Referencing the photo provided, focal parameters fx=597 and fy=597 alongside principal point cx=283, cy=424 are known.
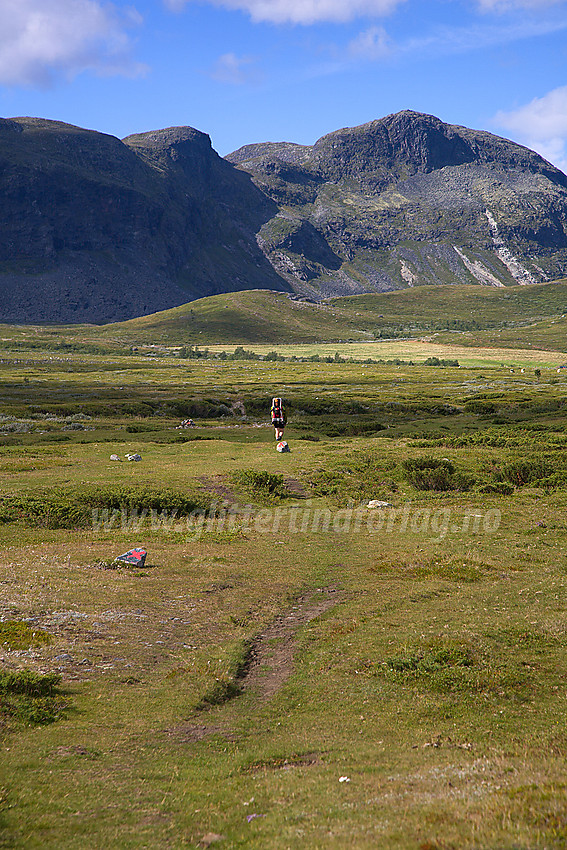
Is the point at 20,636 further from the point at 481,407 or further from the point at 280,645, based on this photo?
the point at 481,407

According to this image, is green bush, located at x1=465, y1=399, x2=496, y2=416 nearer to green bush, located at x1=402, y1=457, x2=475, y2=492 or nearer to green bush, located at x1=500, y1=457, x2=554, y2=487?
green bush, located at x1=500, y1=457, x2=554, y2=487

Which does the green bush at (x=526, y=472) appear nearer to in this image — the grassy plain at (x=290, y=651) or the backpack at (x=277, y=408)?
the grassy plain at (x=290, y=651)

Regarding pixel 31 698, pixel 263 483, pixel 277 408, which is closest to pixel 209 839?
pixel 31 698

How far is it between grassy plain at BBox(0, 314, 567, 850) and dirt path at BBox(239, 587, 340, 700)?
0.07 metres

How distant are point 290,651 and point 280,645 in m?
0.49

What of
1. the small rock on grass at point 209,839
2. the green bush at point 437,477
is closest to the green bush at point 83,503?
the green bush at point 437,477

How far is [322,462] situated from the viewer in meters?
42.2

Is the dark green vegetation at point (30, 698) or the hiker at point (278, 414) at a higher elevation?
the hiker at point (278, 414)

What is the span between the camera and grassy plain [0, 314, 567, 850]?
837 cm

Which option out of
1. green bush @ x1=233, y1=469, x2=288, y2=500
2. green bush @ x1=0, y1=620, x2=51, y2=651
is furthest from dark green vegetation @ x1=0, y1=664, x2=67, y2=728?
green bush @ x1=233, y1=469, x2=288, y2=500

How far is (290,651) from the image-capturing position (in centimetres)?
1602

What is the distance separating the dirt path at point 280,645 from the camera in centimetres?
1421

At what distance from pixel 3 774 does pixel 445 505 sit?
28.3 m

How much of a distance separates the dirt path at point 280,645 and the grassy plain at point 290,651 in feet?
0.24
